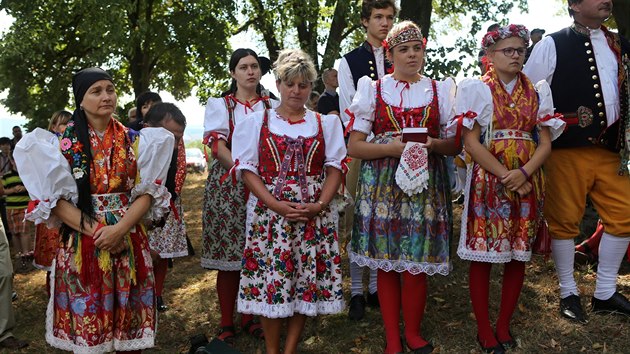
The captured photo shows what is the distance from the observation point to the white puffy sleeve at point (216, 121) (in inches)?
166

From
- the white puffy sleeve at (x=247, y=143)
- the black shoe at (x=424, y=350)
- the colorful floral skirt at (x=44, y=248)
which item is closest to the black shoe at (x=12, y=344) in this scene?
the colorful floral skirt at (x=44, y=248)

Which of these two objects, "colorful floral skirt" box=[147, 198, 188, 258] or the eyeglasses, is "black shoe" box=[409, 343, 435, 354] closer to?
the eyeglasses

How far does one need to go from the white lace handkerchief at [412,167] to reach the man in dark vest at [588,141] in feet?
3.89

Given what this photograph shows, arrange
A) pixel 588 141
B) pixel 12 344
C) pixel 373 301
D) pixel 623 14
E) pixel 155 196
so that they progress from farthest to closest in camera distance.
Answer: pixel 623 14
pixel 373 301
pixel 12 344
pixel 588 141
pixel 155 196

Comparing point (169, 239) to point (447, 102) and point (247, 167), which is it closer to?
point (247, 167)

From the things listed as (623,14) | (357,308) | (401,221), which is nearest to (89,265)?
(401,221)

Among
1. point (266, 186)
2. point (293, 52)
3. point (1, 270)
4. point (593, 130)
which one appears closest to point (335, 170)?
point (266, 186)

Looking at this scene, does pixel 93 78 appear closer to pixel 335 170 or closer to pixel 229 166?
pixel 229 166

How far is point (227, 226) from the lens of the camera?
14.0 feet

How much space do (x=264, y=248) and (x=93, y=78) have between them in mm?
1360

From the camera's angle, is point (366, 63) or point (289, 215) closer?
point (289, 215)

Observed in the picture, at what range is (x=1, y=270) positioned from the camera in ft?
15.3

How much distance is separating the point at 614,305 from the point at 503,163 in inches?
54.8

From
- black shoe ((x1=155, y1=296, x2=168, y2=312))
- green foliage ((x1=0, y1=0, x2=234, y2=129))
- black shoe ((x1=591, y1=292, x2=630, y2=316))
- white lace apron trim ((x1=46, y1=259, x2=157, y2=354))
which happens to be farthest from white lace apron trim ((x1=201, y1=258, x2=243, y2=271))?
green foliage ((x1=0, y1=0, x2=234, y2=129))
